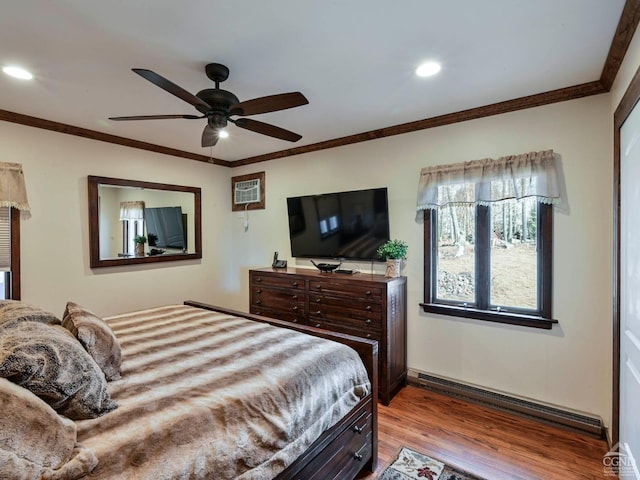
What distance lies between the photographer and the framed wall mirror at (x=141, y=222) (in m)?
3.47

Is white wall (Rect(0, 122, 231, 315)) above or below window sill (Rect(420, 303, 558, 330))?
above

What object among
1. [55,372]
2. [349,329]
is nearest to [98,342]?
[55,372]

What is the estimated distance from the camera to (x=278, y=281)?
11.8ft

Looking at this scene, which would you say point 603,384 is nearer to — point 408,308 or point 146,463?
point 408,308

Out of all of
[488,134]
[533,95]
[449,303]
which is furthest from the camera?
[449,303]

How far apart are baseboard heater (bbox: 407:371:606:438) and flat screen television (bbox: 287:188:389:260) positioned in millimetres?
1320

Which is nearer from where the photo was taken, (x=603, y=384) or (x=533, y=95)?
(x=603, y=384)

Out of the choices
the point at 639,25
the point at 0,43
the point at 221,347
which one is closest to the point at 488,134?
the point at 639,25

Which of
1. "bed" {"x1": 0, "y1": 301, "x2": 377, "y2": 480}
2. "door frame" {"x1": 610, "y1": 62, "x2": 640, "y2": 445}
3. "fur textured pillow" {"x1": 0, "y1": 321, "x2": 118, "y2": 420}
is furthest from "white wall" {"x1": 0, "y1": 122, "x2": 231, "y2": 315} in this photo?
"door frame" {"x1": 610, "y1": 62, "x2": 640, "y2": 445}

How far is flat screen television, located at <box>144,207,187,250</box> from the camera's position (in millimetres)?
3949

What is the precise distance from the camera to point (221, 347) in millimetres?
1931

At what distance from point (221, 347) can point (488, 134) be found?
276 centimetres

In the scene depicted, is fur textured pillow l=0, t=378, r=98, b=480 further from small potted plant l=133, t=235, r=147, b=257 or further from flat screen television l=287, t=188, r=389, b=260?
small potted plant l=133, t=235, r=147, b=257

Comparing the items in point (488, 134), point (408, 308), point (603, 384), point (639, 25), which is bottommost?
point (603, 384)
